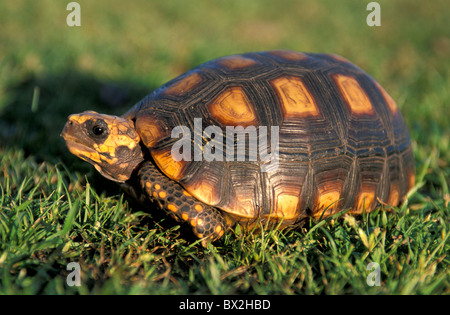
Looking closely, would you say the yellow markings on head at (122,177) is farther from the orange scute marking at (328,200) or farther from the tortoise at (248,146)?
the orange scute marking at (328,200)

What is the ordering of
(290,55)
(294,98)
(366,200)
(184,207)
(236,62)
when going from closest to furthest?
1. (184,207)
2. (294,98)
3. (366,200)
4. (236,62)
5. (290,55)

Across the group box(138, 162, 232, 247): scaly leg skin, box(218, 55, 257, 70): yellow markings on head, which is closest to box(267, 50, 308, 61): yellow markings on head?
box(218, 55, 257, 70): yellow markings on head

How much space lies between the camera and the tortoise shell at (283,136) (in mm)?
3100

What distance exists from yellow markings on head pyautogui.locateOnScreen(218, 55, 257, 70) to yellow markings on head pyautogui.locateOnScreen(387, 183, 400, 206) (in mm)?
1773

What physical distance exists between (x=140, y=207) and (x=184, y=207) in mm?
747

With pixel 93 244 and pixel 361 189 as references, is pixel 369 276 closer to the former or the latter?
pixel 361 189

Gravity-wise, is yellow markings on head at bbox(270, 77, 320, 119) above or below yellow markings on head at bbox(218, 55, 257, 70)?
below

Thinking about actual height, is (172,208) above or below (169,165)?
below

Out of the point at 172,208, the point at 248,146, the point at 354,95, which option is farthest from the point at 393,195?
the point at 172,208

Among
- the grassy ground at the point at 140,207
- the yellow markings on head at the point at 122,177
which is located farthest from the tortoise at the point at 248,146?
the grassy ground at the point at 140,207

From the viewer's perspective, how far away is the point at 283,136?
10.6 feet

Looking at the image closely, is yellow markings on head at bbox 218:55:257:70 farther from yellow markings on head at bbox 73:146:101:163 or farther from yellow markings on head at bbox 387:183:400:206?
yellow markings on head at bbox 387:183:400:206

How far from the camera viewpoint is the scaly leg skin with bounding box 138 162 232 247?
3.01 meters

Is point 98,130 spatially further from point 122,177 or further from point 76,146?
point 122,177
